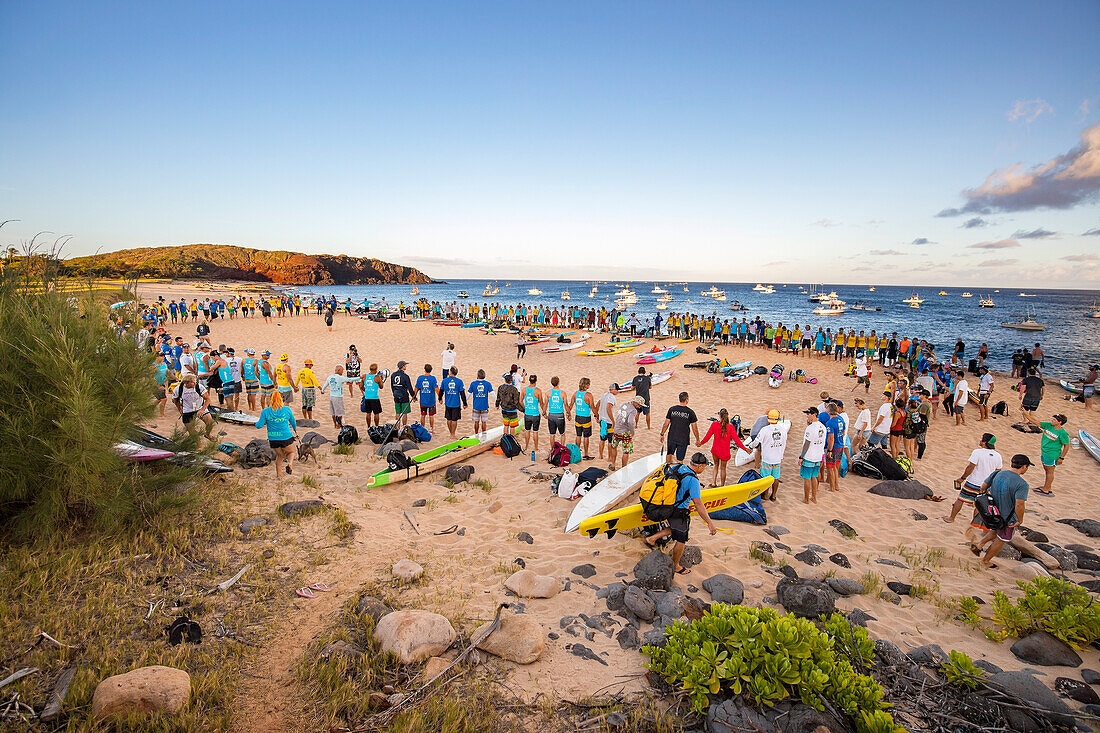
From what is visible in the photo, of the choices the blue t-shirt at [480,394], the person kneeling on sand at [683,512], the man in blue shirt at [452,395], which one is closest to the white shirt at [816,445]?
the person kneeling on sand at [683,512]

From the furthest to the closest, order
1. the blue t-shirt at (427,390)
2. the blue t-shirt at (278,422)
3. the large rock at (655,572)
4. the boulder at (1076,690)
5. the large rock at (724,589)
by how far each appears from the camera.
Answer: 1. the blue t-shirt at (427,390)
2. the blue t-shirt at (278,422)
3. the large rock at (655,572)
4. the large rock at (724,589)
5. the boulder at (1076,690)

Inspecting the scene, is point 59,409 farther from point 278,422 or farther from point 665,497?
point 665,497

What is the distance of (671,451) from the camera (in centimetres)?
914

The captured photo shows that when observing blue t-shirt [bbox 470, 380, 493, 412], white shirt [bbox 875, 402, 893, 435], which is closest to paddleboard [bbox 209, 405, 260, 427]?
blue t-shirt [bbox 470, 380, 493, 412]

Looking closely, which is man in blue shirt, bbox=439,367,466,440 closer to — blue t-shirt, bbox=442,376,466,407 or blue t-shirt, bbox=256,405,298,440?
blue t-shirt, bbox=442,376,466,407

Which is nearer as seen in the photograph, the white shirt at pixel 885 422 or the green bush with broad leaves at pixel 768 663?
the green bush with broad leaves at pixel 768 663

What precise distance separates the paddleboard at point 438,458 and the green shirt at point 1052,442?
40.8 ft

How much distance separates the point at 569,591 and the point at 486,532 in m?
1.93

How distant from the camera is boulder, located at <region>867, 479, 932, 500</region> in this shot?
9393 millimetres

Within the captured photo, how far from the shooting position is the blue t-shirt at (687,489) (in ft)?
20.1

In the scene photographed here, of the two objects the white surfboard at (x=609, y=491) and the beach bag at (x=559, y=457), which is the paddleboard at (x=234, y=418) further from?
the white surfboard at (x=609, y=491)

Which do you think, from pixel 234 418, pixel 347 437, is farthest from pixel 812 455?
pixel 234 418

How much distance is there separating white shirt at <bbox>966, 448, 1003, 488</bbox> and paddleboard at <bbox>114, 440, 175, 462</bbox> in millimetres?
12982

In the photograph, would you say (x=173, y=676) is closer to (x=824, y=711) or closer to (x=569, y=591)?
(x=569, y=591)
